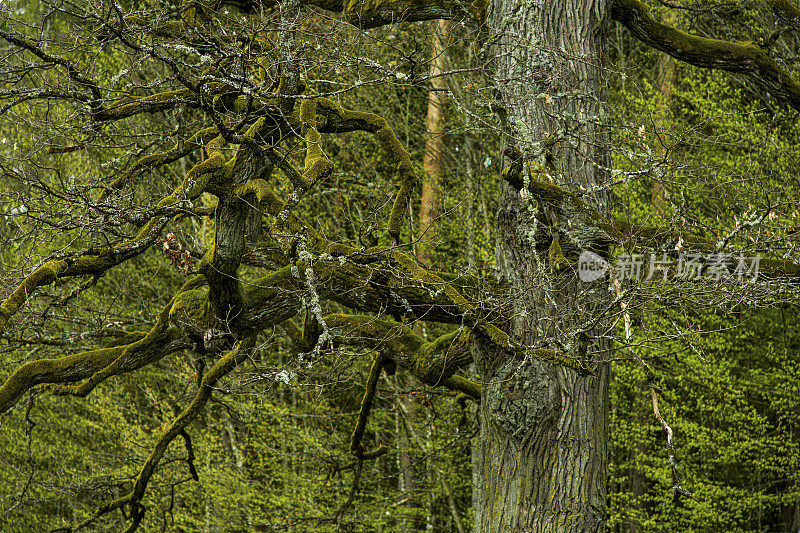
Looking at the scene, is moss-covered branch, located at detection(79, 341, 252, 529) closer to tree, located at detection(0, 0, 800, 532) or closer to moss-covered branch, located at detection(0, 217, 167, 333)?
tree, located at detection(0, 0, 800, 532)

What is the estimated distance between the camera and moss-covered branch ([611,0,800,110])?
518cm

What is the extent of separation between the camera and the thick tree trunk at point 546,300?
460 cm

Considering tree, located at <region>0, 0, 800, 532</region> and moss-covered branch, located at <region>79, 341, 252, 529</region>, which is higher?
tree, located at <region>0, 0, 800, 532</region>

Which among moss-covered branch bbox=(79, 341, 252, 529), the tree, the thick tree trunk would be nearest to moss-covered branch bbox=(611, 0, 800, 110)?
the tree

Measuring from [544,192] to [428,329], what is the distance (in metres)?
7.18

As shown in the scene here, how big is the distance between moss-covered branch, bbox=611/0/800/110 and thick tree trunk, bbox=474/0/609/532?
15.9 inches

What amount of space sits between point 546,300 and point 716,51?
2.14 meters

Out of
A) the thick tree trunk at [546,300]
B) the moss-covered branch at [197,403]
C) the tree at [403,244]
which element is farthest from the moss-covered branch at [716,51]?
→ the moss-covered branch at [197,403]

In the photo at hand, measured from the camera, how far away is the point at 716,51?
523 centimetres

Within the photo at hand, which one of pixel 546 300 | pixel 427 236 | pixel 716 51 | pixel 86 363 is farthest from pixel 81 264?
pixel 427 236

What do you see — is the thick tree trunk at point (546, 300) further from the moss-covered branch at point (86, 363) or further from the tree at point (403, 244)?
the moss-covered branch at point (86, 363)

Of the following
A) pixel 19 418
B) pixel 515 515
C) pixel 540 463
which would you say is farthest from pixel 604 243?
pixel 19 418

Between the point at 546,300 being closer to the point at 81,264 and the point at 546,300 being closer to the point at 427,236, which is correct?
the point at 81,264

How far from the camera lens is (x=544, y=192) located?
4.30 m
